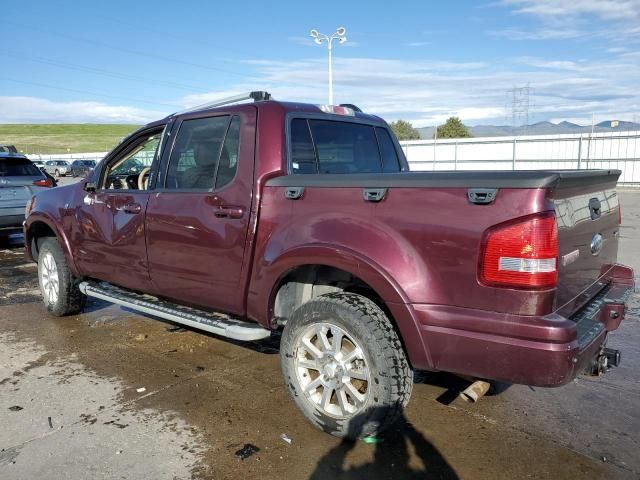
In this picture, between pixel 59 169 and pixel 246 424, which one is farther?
pixel 59 169

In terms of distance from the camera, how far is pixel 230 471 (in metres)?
3.09

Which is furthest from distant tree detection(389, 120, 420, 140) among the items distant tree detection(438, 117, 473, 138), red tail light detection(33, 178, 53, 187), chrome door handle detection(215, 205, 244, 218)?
chrome door handle detection(215, 205, 244, 218)

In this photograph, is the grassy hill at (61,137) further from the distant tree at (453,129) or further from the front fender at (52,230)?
the front fender at (52,230)

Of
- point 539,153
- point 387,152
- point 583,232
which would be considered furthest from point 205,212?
point 539,153

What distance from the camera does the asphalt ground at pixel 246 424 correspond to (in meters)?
3.13

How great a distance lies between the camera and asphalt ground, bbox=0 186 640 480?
10.3 ft

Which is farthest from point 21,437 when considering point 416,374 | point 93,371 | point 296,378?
point 416,374

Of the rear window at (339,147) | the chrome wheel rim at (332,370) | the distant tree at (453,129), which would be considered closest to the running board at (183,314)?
the chrome wheel rim at (332,370)

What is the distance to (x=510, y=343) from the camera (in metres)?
2.74

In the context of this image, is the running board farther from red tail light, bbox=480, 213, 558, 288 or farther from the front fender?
red tail light, bbox=480, 213, 558, 288

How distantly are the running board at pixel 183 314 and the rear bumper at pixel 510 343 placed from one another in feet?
4.30

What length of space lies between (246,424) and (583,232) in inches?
90.0

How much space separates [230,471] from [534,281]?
6.06 ft

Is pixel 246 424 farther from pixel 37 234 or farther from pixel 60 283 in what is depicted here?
pixel 37 234
